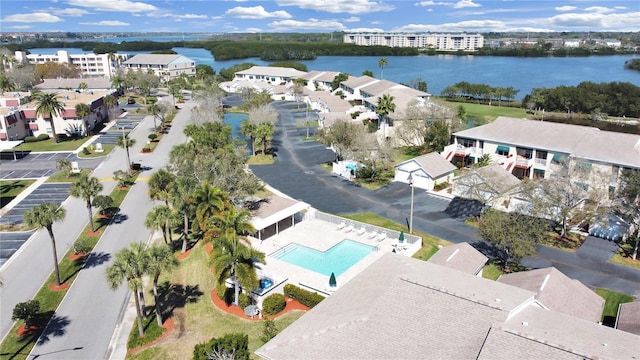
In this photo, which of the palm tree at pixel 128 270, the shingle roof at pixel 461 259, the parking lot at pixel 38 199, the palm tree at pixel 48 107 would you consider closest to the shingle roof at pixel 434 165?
the shingle roof at pixel 461 259

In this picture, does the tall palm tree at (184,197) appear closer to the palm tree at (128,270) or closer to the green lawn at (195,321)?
the green lawn at (195,321)

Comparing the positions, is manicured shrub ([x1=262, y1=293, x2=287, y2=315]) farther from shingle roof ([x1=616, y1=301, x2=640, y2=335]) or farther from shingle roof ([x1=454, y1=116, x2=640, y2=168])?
shingle roof ([x1=454, y1=116, x2=640, y2=168])

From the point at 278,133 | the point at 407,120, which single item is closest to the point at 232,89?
the point at 278,133

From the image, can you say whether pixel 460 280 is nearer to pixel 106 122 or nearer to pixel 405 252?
pixel 405 252

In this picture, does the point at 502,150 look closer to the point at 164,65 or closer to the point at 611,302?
the point at 611,302

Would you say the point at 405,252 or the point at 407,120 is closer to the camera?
the point at 405,252
